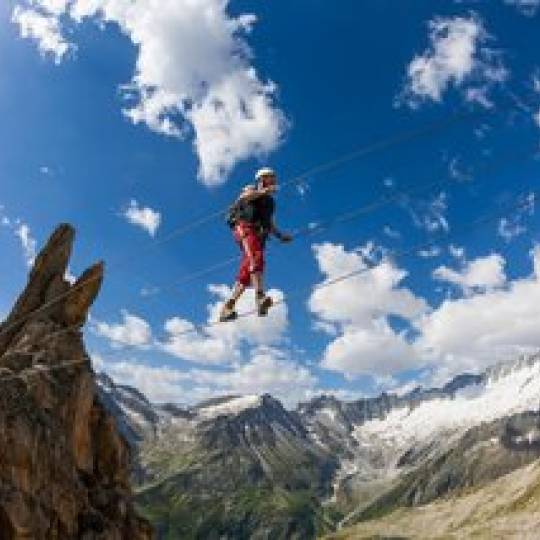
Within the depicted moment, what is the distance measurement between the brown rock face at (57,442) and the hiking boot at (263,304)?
114ft

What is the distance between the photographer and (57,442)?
240 ft

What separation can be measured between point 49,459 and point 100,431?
10.4m

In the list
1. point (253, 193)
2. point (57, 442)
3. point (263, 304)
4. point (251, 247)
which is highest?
point (57, 442)

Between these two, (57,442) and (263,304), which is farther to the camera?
(57,442)

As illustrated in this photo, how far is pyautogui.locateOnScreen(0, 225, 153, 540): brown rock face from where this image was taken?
66438 millimetres

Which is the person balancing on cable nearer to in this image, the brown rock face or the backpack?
the backpack

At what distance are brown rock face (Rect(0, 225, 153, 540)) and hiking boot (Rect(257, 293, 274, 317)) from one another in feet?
114

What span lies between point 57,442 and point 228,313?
162ft

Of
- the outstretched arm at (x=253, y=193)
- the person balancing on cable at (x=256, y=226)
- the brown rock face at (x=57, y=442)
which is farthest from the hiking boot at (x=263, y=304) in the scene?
the brown rock face at (x=57, y=442)

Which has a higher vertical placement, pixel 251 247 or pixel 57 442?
pixel 57 442

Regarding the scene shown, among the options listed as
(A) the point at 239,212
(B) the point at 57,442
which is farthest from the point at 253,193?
(B) the point at 57,442

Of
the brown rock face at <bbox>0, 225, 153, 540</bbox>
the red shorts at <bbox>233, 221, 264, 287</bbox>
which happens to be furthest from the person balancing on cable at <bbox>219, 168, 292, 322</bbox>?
the brown rock face at <bbox>0, 225, 153, 540</bbox>

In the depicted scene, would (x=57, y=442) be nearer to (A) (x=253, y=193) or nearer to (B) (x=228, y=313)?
(B) (x=228, y=313)

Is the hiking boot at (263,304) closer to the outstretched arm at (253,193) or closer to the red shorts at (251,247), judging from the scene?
the red shorts at (251,247)
